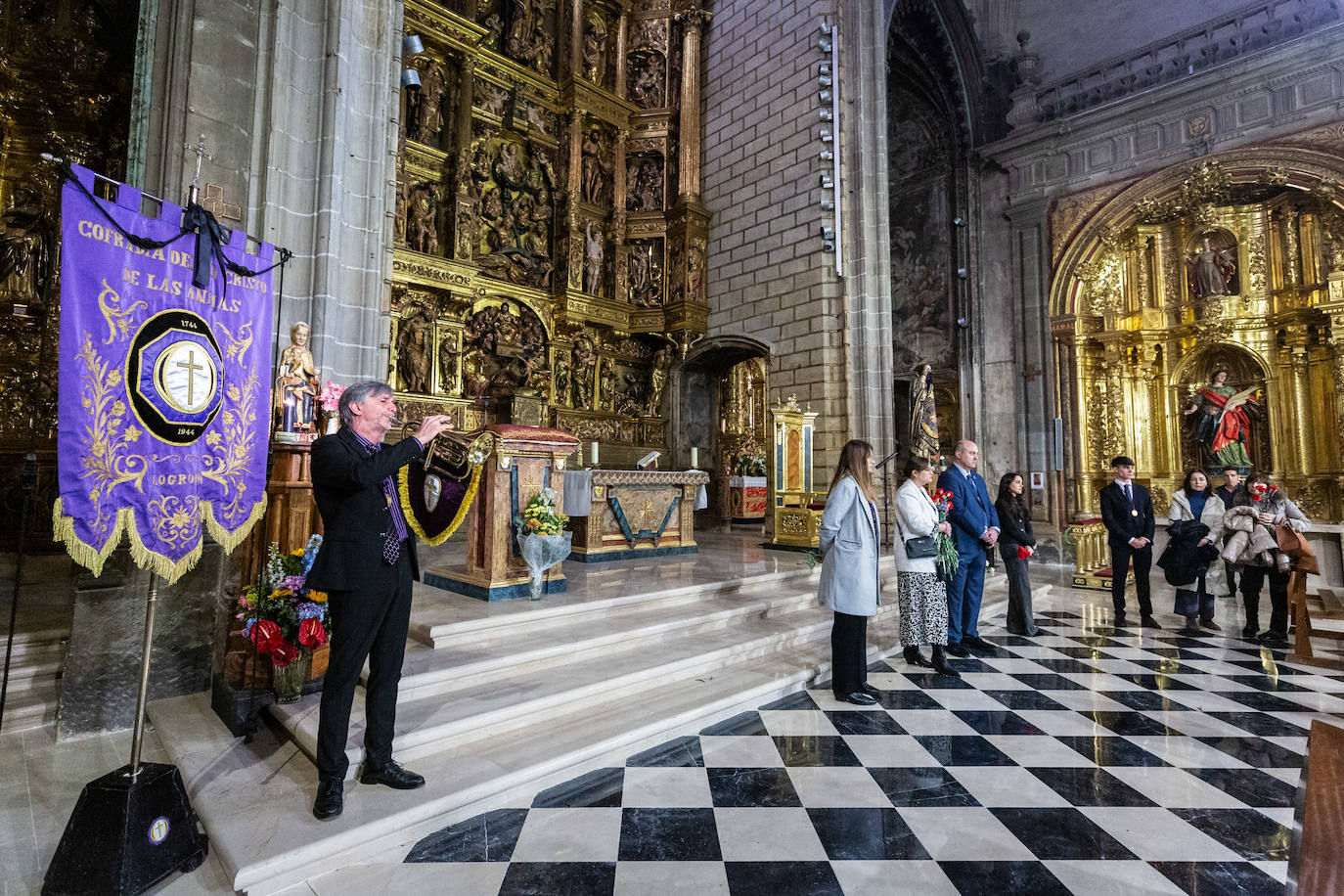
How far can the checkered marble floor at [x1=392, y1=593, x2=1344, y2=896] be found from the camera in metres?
2.02

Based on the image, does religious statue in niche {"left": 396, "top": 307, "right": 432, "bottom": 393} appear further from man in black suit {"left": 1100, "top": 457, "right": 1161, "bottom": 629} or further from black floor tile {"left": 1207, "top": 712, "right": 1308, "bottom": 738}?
black floor tile {"left": 1207, "top": 712, "right": 1308, "bottom": 738}

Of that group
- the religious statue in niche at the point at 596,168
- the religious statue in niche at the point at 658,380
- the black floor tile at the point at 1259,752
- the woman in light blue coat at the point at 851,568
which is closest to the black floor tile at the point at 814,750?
the woman in light blue coat at the point at 851,568

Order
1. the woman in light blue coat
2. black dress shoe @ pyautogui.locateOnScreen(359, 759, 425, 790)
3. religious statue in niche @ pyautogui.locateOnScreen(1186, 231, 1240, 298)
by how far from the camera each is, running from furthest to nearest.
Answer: religious statue in niche @ pyautogui.locateOnScreen(1186, 231, 1240, 298), the woman in light blue coat, black dress shoe @ pyautogui.locateOnScreen(359, 759, 425, 790)

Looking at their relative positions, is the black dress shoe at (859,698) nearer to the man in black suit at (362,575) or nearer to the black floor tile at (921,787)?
the black floor tile at (921,787)

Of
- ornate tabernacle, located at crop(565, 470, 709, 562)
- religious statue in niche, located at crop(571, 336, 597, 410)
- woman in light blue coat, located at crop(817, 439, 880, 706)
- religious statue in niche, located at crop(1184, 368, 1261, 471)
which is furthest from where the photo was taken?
religious statue in niche, located at crop(571, 336, 597, 410)

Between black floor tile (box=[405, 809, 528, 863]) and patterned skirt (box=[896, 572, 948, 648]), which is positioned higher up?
patterned skirt (box=[896, 572, 948, 648])

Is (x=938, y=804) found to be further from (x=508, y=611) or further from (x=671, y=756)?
(x=508, y=611)

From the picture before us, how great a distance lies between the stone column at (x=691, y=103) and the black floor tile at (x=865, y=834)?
35.5 ft

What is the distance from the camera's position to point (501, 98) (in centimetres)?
1011

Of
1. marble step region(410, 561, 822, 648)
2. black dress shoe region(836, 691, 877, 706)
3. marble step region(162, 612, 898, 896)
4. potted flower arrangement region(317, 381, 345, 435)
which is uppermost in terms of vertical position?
potted flower arrangement region(317, 381, 345, 435)

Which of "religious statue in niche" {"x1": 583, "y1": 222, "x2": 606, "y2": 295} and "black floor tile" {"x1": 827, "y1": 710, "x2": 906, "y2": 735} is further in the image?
"religious statue in niche" {"x1": 583, "y1": 222, "x2": 606, "y2": 295}

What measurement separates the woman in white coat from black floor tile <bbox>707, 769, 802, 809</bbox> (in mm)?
1902

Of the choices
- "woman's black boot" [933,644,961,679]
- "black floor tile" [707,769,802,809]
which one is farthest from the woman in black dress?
"black floor tile" [707,769,802,809]

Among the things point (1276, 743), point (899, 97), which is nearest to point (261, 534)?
point (1276, 743)
